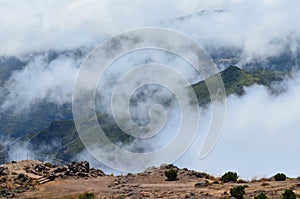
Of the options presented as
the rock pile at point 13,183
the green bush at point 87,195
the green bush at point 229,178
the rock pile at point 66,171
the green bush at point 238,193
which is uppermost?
the rock pile at point 66,171

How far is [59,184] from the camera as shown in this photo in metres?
67.1

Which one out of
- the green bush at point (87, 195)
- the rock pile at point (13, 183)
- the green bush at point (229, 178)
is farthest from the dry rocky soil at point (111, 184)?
the green bush at point (229, 178)

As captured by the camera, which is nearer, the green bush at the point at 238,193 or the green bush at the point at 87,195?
the green bush at the point at 238,193

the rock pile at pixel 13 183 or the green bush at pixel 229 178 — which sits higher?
the rock pile at pixel 13 183

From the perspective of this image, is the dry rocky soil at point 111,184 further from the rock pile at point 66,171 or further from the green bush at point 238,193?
the green bush at point 238,193

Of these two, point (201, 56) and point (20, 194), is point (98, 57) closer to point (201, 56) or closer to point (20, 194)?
point (201, 56)

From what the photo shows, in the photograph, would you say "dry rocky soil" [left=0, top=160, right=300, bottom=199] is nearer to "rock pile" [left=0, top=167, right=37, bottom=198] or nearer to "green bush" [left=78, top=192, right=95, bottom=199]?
"rock pile" [left=0, top=167, right=37, bottom=198]

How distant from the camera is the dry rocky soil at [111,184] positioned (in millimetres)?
54844

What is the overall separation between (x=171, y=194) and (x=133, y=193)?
16.7 feet

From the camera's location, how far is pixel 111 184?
65.4 metres

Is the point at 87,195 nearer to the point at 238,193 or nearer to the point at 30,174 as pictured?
the point at 238,193

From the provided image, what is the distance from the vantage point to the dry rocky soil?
54.8 meters

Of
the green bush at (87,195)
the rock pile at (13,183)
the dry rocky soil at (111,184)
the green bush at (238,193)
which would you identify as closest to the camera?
the green bush at (238,193)

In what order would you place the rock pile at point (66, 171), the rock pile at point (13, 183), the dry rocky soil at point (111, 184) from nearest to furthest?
1. the dry rocky soil at point (111, 184)
2. the rock pile at point (13, 183)
3. the rock pile at point (66, 171)
